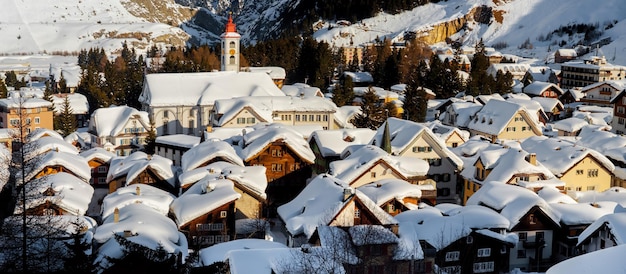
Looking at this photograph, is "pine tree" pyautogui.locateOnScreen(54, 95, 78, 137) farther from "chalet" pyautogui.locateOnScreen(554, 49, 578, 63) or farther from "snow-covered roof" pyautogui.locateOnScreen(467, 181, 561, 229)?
"chalet" pyautogui.locateOnScreen(554, 49, 578, 63)

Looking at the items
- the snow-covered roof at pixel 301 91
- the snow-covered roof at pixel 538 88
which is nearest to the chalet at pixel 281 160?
the snow-covered roof at pixel 301 91

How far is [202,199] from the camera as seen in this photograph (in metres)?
30.5

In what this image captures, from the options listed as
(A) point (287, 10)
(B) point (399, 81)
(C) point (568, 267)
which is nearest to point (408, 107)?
(B) point (399, 81)

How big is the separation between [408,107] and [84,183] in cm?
3007

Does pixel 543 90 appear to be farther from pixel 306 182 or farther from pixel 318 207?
pixel 318 207

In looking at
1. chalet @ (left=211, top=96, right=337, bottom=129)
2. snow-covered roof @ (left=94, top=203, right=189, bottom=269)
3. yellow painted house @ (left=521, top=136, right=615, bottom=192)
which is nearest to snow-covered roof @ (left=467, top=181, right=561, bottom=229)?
yellow painted house @ (left=521, top=136, right=615, bottom=192)

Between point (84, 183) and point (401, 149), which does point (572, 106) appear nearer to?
point (401, 149)

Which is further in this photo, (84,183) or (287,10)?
(287,10)

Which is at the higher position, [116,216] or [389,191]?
[116,216]

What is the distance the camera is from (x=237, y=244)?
24438 mm

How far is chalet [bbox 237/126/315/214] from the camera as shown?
38250mm

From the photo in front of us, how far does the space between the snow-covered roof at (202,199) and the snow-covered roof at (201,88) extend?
23.8m

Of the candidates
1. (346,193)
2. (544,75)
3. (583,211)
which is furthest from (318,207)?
(544,75)

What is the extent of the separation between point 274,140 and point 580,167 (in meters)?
15.6
